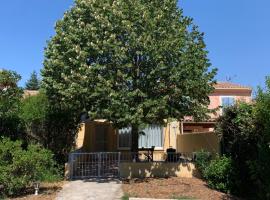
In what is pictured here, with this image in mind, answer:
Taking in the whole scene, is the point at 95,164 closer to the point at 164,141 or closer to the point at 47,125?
the point at 47,125

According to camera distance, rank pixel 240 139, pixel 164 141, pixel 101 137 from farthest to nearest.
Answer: pixel 101 137, pixel 164 141, pixel 240 139

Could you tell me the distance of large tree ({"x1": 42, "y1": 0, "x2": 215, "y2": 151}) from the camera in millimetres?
16469

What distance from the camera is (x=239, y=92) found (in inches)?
1389

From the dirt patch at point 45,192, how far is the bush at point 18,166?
37cm

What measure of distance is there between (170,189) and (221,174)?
192 centimetres

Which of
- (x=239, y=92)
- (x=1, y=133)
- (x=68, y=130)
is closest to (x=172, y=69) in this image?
(x=68, y=130)

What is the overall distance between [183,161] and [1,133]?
7966 mm

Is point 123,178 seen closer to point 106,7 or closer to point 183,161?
point 183,161

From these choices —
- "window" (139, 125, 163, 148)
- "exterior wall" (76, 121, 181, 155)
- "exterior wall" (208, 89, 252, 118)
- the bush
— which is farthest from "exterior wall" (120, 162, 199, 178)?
"exterior wall" (208, 89, 252, 118)

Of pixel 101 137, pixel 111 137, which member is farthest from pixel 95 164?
pixel 101 137

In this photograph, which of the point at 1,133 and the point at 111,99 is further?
the point at 1,133

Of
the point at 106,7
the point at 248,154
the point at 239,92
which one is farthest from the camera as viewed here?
the point at 239,92

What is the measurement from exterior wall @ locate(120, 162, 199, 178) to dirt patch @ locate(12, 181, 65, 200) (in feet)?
9.15

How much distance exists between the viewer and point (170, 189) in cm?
1559
